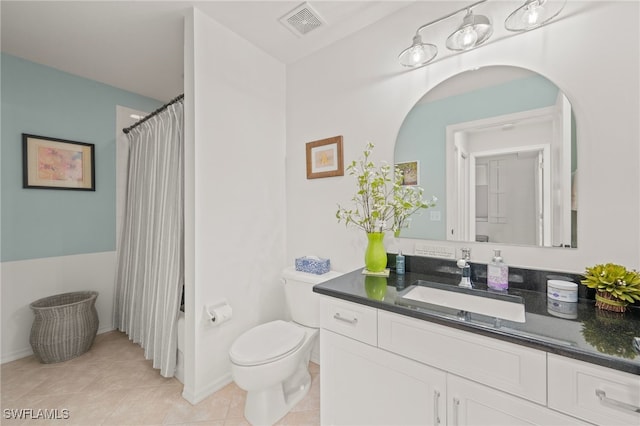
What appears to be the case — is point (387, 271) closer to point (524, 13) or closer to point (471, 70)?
point (471, 70)

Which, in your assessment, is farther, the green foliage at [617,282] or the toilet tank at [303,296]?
the toilet tank at [303,296]

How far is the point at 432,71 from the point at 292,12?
0.97 m

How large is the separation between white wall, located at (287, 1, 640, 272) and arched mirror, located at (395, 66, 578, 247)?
5cm

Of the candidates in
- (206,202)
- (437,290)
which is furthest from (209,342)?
(437,290)

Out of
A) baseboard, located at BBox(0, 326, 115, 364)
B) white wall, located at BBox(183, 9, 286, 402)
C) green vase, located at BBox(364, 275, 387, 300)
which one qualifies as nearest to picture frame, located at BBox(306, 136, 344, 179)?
white wall, located at BBox(183, 9, 286, 402)

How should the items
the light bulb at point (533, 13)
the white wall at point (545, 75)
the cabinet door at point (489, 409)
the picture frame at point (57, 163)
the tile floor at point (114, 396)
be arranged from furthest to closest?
the picture frame at point (57, 163), the tile floor at point (114, 396), the light bulb at point (533, 13), the white wall at point (545, 75), the cabinet door at point (489, 409)

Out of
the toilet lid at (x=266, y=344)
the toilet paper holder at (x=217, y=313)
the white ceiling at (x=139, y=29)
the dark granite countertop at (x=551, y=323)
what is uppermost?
the white ceiling at (x=139, y=29)

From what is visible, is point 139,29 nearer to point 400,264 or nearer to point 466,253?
point 400,264

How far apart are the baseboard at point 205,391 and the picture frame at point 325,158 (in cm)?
159

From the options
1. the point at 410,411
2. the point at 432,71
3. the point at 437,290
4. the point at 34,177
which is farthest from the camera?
the point at 34,177

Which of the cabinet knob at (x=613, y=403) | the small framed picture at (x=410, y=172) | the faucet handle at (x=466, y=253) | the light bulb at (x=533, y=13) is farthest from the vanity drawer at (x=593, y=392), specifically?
the light bulb at (x=533, y=13)

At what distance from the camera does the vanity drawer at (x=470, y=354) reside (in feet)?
2.62

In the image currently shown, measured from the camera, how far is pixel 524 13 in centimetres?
121

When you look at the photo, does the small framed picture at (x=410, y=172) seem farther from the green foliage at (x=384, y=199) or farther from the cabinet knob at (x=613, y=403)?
the cabinet knob at (x=613, y=403)
